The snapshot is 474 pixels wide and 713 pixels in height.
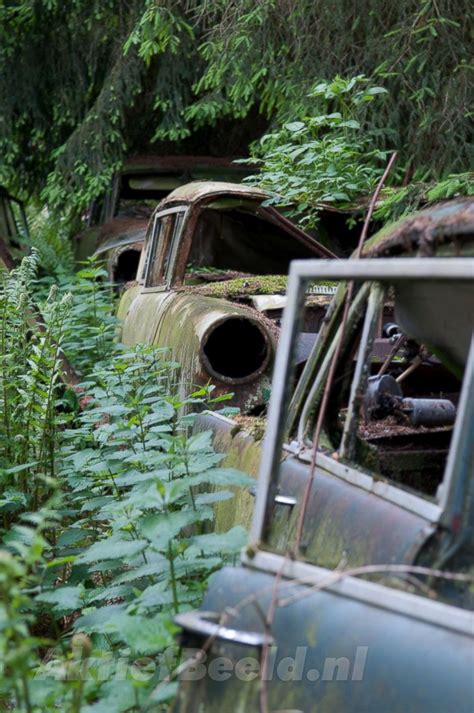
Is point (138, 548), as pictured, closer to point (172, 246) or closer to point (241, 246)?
point (172, 246)

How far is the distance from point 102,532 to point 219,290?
1856 mm

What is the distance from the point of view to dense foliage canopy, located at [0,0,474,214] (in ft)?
24.2

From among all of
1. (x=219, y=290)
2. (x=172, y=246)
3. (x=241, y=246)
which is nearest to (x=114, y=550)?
(x=219, y=290)

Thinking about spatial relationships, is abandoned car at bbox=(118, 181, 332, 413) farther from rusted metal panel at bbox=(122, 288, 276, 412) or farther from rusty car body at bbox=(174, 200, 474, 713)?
rusty car body at bbox=(174, 200, 474, 713)

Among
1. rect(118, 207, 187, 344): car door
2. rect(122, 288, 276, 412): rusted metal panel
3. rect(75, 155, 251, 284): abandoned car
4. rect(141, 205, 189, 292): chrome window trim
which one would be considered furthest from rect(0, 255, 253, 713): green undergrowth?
rect(75, 155, 251, 284): abandoned car

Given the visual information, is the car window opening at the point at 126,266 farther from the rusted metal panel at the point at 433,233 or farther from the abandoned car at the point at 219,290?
the rusted metal panel at the point at 433,233

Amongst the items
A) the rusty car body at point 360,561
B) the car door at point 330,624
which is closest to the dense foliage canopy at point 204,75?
the rusty car body at point 360,561

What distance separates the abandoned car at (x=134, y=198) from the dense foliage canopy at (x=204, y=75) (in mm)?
305

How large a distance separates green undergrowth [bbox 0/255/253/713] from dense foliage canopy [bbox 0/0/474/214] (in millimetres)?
3468

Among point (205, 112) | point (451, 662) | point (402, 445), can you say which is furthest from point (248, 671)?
point (205, 112)

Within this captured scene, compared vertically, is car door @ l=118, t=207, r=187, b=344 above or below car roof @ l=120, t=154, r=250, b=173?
below

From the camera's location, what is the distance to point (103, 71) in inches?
464

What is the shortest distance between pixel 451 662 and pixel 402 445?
1.73m

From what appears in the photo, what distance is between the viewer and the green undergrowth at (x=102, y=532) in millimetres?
2395
